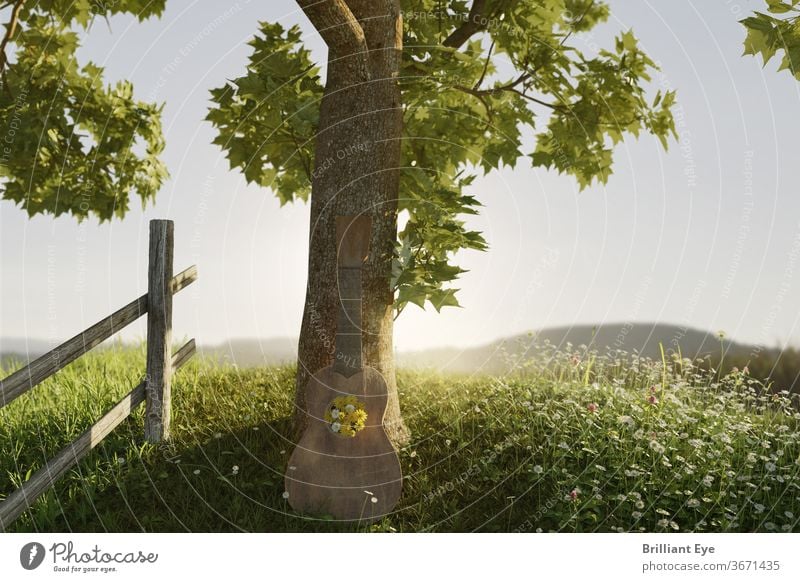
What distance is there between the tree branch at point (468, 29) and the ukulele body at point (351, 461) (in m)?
3.13

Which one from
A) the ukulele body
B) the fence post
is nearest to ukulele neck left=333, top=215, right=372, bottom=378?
the ukulele body

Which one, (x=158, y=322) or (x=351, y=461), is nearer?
(x=351, y=461)

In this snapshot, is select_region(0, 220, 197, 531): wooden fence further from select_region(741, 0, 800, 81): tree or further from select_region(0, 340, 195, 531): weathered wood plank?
select_region(741, 0, 800, 81): tree

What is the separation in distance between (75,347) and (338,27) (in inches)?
124

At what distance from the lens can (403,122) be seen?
6.13 metres

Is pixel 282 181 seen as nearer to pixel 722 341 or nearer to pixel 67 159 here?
pixel 67 159

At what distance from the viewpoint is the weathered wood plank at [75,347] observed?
4.68 metres

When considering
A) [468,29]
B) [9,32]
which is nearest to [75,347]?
[9,32]

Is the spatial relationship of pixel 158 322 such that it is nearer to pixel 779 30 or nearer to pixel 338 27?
pixel 338 27

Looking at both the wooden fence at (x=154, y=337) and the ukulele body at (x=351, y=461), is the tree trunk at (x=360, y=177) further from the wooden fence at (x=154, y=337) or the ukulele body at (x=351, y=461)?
the wooden fence at (x=154, y=337)

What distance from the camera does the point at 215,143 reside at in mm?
6316

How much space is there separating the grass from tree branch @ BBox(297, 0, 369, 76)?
326 cm
